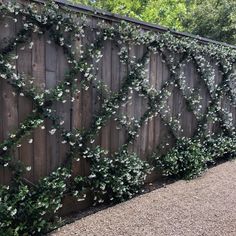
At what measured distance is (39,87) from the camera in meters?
3.09

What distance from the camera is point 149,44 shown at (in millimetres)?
4320

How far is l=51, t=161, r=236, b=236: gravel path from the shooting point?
10.5ft

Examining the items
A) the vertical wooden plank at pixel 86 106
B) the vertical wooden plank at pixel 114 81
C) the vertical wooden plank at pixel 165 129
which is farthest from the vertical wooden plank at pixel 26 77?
the vertical wooden plank at pixel 165 129

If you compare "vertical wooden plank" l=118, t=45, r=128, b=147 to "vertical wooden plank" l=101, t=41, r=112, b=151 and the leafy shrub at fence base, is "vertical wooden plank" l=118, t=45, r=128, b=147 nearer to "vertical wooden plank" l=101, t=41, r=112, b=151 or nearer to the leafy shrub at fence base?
"vertical wooden plank" l=101, t=41, r=112, b=151

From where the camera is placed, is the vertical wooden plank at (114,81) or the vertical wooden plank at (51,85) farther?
the vertical wooden plank at (114,81)

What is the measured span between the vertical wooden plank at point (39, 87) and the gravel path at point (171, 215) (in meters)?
0.63

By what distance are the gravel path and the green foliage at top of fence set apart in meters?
0.24

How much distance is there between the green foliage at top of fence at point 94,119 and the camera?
9.46 ft

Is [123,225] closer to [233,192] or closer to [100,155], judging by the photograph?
[100,155]

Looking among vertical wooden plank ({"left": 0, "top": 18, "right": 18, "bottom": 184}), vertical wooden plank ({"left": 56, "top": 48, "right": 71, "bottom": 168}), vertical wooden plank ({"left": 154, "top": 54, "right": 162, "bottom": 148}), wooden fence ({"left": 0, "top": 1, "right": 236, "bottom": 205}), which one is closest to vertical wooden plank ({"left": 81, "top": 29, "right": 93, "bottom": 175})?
wooden fence ({"left": 0, "top": 1, "right": 236, "bottom": 205})

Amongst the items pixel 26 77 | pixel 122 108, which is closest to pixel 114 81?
pixel 122 108

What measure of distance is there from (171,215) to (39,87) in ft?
6.37

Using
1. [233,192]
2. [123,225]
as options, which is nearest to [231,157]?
[233,192]

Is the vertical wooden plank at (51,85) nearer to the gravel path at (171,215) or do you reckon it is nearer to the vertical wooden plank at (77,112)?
the vertical wooden plank at (77,112)
